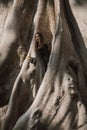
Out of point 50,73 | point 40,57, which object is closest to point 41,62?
point 40,57

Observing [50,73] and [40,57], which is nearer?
[50,73]

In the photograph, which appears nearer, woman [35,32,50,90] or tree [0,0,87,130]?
tree [0,0,87,130]

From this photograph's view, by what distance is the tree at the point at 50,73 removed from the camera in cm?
525

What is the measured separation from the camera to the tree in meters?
5.25

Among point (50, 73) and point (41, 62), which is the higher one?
point (41, 62)

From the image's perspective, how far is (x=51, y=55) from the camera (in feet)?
18.5

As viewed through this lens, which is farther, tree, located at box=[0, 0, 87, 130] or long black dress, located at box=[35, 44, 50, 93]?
long black dress, located at box=[35, 44, 50, 93]

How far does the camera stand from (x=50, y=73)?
5523 mm

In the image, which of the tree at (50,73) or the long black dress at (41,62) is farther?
the long black dress at (41,62)

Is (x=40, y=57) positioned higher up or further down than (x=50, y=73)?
higher up

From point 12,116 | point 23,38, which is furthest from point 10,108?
point 23,38

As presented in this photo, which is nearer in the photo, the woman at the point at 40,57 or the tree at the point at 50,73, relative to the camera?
the tree at the point at 50,73

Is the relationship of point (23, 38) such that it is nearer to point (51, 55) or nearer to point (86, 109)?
point (51, 55)

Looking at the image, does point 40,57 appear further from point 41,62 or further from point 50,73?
point 50,73
